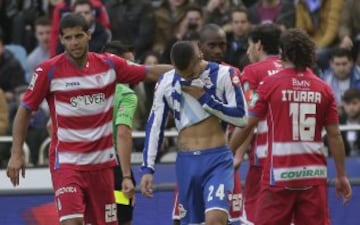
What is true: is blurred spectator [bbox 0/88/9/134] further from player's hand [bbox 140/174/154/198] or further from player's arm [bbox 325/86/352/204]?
player's arm [bbox 325/86/352/204]

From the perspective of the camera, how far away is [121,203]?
1248cm

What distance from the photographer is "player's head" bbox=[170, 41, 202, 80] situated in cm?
1104

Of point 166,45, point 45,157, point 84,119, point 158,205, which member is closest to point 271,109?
point 84,119

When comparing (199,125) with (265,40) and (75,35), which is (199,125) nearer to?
(75,35)

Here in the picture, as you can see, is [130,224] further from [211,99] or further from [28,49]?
[28,49]

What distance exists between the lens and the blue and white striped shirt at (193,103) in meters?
11.2

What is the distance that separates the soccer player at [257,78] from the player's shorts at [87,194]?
1.40 meters

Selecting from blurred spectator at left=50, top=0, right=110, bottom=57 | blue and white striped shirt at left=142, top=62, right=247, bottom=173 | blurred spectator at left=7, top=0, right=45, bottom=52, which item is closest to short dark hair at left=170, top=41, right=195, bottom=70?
blue and white striped shirt at left=142, top=62, right=247, bottom=173

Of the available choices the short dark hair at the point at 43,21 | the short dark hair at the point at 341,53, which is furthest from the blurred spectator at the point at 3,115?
the short dark hair at the point at 341,53

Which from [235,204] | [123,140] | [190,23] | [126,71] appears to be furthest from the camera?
[190,23]

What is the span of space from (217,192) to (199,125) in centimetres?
58

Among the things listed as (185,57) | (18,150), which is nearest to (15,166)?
(18,150)

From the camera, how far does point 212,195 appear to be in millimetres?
11125

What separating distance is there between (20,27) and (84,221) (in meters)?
8.19
